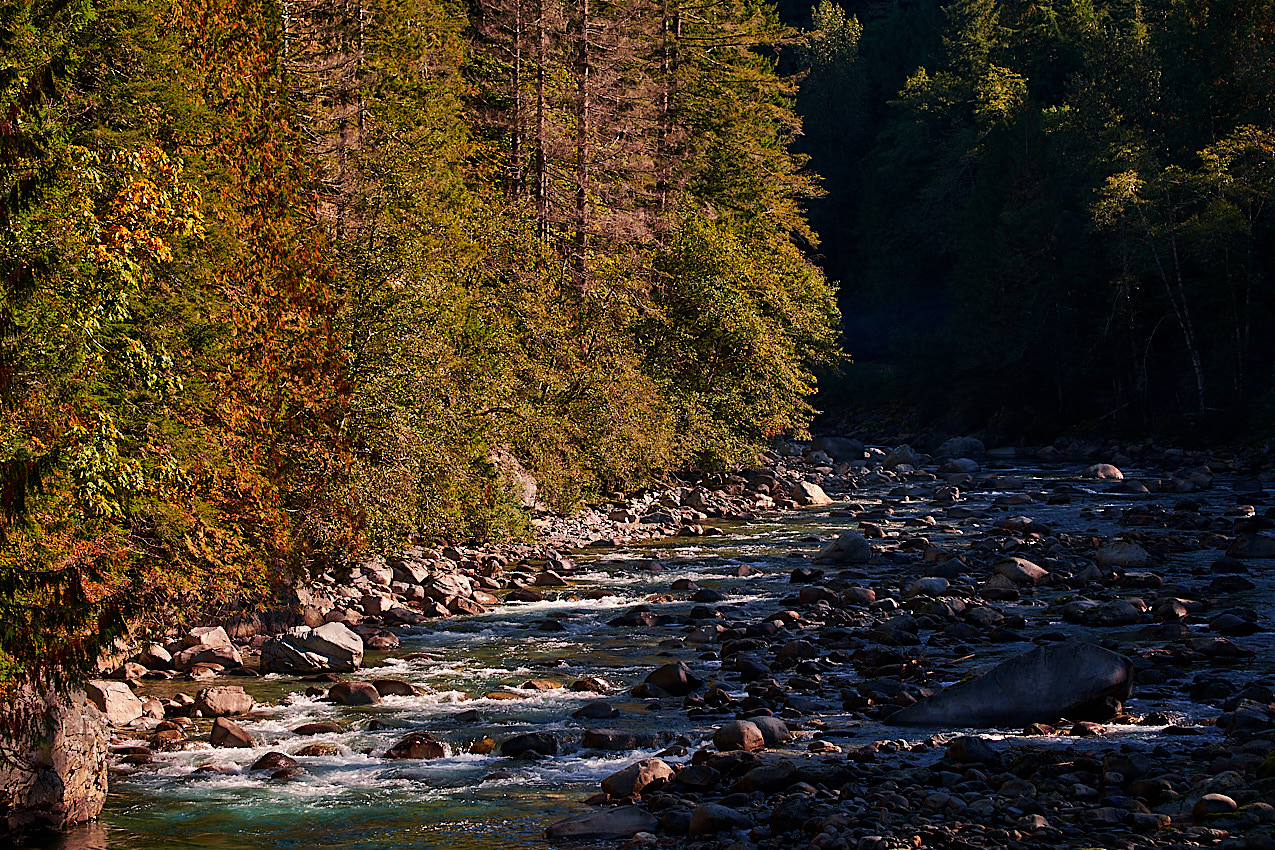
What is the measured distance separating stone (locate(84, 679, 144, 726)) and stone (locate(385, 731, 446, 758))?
2.85m

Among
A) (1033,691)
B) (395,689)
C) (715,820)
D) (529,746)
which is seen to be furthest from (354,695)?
(1033,691)

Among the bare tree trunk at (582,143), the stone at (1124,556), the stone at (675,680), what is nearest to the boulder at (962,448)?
the bare tree trunk at (582,143)

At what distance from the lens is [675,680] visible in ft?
40.5

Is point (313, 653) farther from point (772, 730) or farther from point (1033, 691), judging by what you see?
point (1033, 691)

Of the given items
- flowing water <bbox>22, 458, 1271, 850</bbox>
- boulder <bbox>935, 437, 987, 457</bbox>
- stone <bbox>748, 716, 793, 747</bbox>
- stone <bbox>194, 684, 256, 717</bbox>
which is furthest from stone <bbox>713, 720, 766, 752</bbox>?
boulder <bbox>935, 437, 987, 457</bbox>

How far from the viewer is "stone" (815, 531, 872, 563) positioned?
22219mm

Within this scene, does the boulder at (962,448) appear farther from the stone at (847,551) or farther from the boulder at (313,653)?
the boulder at (313,653)

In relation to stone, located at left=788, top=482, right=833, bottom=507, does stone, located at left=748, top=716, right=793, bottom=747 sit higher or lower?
higher

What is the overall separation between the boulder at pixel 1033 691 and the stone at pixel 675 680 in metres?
2.50

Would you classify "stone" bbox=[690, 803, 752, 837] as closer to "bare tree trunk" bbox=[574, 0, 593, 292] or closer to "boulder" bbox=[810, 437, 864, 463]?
"bare tree trunk" bbox=[574, 0, 593, 292]

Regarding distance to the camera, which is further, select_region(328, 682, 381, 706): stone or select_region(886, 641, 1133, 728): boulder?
select_region(328, 682, 381, 706): stone

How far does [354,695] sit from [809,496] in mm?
23651

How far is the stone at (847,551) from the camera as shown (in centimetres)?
2222

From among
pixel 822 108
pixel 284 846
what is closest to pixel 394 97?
pixel 284 846
